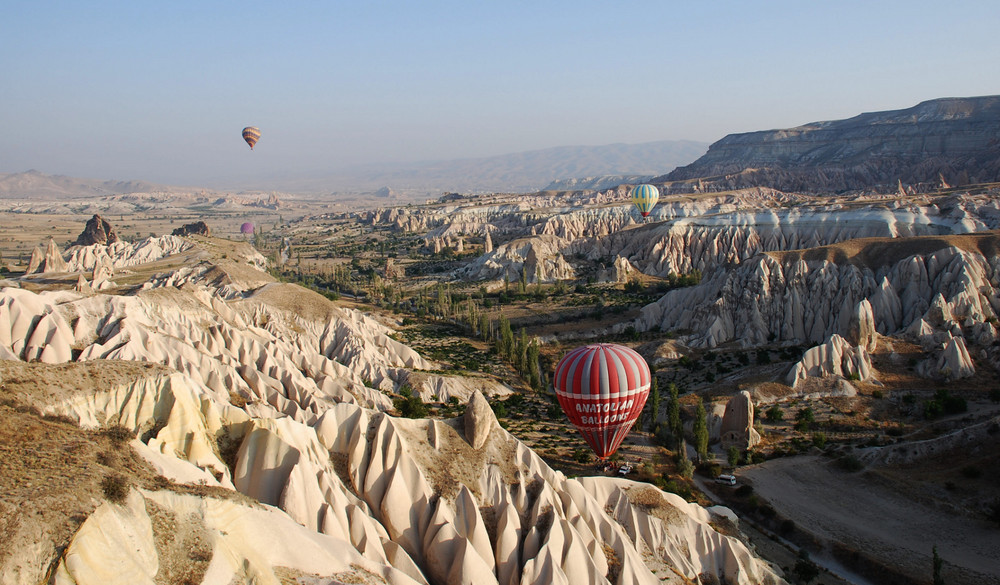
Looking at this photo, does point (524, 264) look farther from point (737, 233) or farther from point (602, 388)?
point (602, 388)

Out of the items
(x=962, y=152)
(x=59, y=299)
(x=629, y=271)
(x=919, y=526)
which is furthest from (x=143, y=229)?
(x=962, y=152)

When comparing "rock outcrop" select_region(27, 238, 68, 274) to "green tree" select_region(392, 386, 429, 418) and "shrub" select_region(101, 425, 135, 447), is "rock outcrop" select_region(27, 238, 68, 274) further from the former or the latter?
"shrub" select_region(101, 425, 135, 447)

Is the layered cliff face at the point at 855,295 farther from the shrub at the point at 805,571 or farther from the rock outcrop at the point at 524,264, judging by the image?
the rock outcrop at the point at 524,264

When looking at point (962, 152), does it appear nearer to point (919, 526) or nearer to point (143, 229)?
point (919, 526)

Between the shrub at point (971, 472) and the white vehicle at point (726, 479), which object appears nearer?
the shrub at point (971, 472)

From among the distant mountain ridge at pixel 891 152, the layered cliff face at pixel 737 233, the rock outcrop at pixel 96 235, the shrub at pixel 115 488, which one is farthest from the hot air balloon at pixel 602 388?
the distant mountain ridge at pixel 891 152

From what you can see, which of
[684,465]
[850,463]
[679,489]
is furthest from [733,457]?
[850,463]

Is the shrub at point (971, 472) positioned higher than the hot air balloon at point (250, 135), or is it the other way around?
the hot air balloon at point (250, 135)

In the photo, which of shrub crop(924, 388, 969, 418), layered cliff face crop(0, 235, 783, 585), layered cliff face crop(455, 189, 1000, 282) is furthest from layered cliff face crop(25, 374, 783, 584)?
layered cliff face crop(455, 189, 1000, 282)
